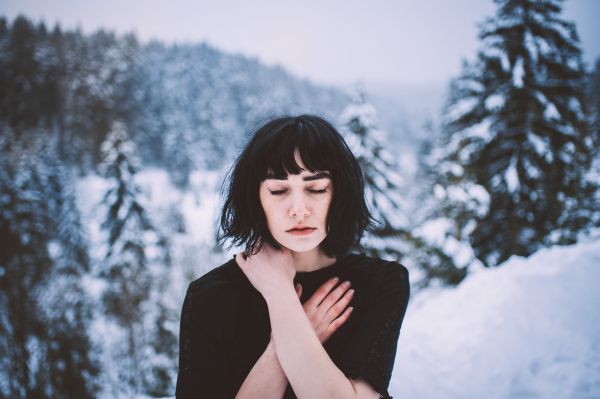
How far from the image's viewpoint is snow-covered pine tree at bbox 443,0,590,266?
34.7ft

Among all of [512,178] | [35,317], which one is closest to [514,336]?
[512,178]

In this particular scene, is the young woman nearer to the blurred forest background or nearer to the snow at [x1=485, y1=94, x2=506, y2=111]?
the blurred forest background

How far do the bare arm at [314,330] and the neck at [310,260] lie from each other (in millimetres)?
148

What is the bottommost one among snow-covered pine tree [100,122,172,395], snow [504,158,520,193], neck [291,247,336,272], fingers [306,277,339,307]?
snow-covered pine tree [100,122,172,395]

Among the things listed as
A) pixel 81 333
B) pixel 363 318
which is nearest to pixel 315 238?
pixel 363 318

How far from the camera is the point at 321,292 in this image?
5.83 ft

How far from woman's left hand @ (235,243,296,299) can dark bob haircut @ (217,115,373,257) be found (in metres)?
0.07

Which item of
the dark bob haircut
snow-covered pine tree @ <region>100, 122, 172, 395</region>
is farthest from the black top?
snow-covered pine tree @ <region>100, 122, 172, 395</region>

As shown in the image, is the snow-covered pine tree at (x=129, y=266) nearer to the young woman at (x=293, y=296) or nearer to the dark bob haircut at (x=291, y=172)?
the young woman at (x=293, y=296)

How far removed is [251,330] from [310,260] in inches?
21.3

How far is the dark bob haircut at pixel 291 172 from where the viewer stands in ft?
5.50

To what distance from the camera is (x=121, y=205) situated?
20250mm

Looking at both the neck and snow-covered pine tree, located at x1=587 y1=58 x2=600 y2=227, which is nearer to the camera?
the neck

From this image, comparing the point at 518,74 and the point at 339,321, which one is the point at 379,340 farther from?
the point at 518,74
